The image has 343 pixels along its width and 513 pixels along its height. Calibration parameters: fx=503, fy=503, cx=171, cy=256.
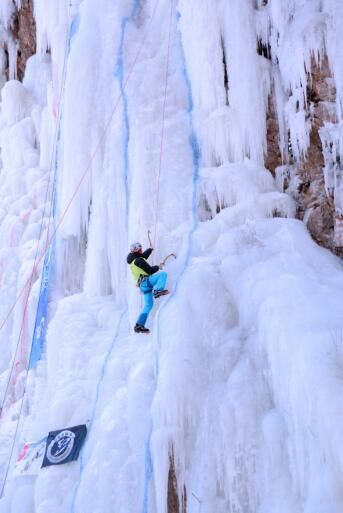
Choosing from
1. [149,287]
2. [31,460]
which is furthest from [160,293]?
[31,460]

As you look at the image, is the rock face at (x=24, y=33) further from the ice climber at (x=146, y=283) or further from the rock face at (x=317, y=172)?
the ice climber at (x=146, y=283)

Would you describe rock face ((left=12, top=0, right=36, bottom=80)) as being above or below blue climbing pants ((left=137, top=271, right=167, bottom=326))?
above

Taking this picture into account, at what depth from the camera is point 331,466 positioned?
84.8 inches

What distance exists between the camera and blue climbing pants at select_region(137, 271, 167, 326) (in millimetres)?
4418

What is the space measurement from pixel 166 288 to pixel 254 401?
161 centimetres

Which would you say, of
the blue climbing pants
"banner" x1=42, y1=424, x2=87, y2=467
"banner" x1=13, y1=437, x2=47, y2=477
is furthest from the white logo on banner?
the blue climbing pants

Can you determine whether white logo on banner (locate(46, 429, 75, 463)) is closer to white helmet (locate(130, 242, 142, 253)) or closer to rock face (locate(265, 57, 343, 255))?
white helmet (locate(130, 242, 142, 253))

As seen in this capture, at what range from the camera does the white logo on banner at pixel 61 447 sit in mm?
4084

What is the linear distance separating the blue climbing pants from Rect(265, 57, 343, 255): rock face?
1425 millimetres

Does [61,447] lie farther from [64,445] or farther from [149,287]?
[149,287]

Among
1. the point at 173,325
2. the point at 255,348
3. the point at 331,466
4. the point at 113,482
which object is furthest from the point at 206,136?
the point at 331,466

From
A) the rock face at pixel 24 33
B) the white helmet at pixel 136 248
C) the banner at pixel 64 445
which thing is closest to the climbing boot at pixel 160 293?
the white helmet at pixel 136 248

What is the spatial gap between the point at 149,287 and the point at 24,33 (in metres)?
8.67

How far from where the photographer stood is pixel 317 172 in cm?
468
